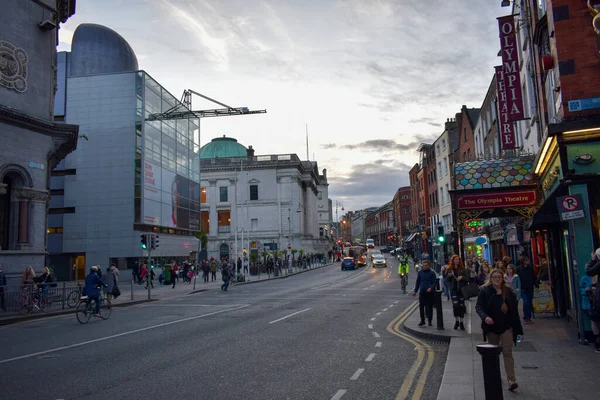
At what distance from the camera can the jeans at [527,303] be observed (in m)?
12.8

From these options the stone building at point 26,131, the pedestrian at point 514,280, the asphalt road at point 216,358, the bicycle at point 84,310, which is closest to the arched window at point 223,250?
the stone building at point 26,131

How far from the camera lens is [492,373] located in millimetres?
5316

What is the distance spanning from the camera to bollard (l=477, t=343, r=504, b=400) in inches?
208

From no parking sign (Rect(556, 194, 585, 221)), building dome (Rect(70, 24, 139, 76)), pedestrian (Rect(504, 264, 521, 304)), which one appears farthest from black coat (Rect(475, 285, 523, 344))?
building dome (Rect(70, 24, 139, 76))

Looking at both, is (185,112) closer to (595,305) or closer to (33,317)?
(33,317)

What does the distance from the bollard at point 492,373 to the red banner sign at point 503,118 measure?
14.1 meters

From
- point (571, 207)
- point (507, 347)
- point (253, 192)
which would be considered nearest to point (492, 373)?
point (507, 347)

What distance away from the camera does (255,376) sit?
311 inches

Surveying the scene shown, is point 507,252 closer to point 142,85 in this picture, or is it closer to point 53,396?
point 53,396

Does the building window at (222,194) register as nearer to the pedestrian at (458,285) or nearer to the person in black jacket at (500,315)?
the pedestrian at (458,285)

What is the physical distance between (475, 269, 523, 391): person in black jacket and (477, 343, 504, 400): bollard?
5.12 ft

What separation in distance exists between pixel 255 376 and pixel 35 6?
23959 millimetres

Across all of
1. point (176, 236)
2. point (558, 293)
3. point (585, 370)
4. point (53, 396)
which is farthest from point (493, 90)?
point (176, 236)

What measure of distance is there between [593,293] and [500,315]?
10.7 feet
